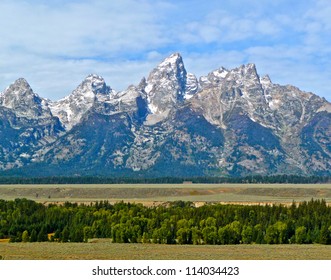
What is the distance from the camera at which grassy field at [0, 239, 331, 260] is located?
322ft

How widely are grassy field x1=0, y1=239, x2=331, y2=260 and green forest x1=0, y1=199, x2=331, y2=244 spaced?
1343cm

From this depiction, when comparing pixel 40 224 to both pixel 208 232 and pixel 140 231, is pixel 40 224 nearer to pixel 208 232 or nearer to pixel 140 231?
pixel 140 231

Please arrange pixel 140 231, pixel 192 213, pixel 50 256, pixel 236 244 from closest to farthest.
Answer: pixel 50 256
pixel 236 244
pixel 140 231
pixel 192 213

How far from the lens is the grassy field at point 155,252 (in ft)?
322

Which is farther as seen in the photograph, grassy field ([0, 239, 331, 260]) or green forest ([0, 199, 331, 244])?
green forest ([0, 199, 331, 244])

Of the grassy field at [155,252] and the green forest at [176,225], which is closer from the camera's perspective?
the grassy field at [155,252]

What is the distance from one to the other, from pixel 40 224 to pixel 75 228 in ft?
42.5

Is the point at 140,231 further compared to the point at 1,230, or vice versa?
the point at 1,230

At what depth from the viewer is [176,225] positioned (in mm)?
145375

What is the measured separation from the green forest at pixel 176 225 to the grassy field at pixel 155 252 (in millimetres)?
13434

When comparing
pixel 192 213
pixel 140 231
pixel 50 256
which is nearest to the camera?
pixel 50 256

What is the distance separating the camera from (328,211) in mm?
169250

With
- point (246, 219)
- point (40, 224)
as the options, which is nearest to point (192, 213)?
point (246, 219)

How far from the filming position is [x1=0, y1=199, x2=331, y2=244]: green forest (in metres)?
135
